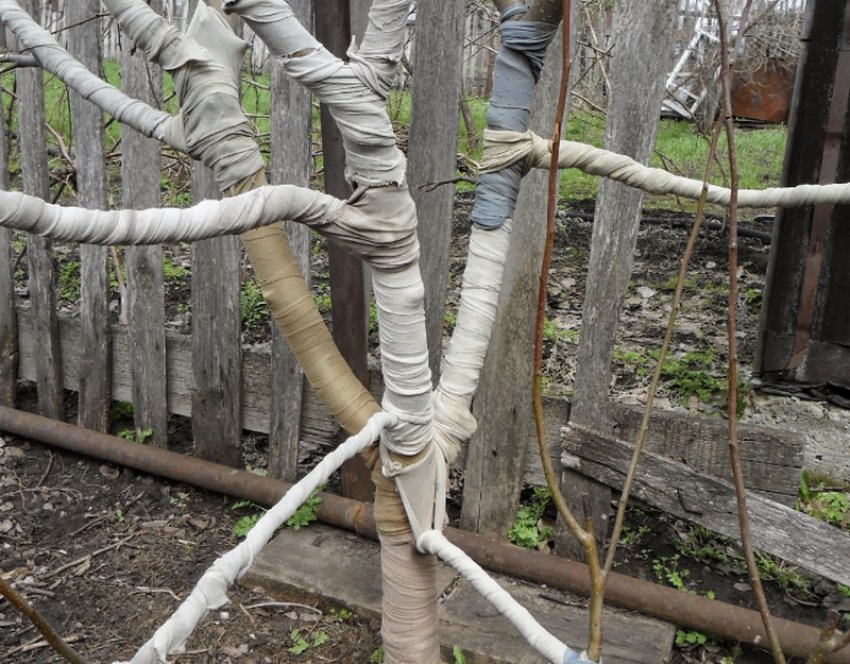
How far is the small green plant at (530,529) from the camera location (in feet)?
8.45

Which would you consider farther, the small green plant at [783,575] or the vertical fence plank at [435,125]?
the small green plant at [783,575]

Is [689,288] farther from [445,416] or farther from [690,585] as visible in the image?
[445,416]

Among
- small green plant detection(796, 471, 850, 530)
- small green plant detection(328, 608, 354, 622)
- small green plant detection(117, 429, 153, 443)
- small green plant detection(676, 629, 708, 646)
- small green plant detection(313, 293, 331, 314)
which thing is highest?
small green plant detection(313, 293, 331, 314)

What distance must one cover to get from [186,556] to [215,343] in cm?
69

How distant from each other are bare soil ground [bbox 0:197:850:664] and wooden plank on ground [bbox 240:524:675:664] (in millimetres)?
55

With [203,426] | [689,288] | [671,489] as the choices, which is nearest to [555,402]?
[671,489]

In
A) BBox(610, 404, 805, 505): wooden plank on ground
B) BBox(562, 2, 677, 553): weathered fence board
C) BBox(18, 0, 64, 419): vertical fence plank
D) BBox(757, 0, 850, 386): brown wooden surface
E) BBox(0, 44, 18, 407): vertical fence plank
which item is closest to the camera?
BBox(562, 2, 677, 553): weathered fence board

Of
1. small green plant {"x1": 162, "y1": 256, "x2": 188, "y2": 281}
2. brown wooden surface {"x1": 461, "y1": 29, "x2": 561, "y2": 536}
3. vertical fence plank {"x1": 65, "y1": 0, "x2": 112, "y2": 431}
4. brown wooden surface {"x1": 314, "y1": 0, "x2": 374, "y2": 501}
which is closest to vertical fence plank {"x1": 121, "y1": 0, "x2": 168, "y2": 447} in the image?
vertical fence plank {"x1": 65, "y1": 0, "x2": 112, "y2": 431}

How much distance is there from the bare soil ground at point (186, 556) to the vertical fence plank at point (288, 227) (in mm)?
260

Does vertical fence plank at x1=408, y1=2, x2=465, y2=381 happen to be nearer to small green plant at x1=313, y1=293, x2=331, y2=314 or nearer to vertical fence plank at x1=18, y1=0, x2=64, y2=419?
small green plant at x1=313, y1=293, x2=331, y2=314

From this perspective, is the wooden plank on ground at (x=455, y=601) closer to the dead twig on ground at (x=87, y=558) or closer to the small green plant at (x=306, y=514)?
the small green plant at (x=306, y=514)

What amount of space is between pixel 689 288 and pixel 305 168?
2.54 metres

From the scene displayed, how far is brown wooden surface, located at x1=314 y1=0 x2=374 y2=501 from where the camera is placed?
2.21 meters

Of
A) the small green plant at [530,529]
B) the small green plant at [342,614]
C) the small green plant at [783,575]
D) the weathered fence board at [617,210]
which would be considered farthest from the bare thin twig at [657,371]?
the small green plant at [783,575]
